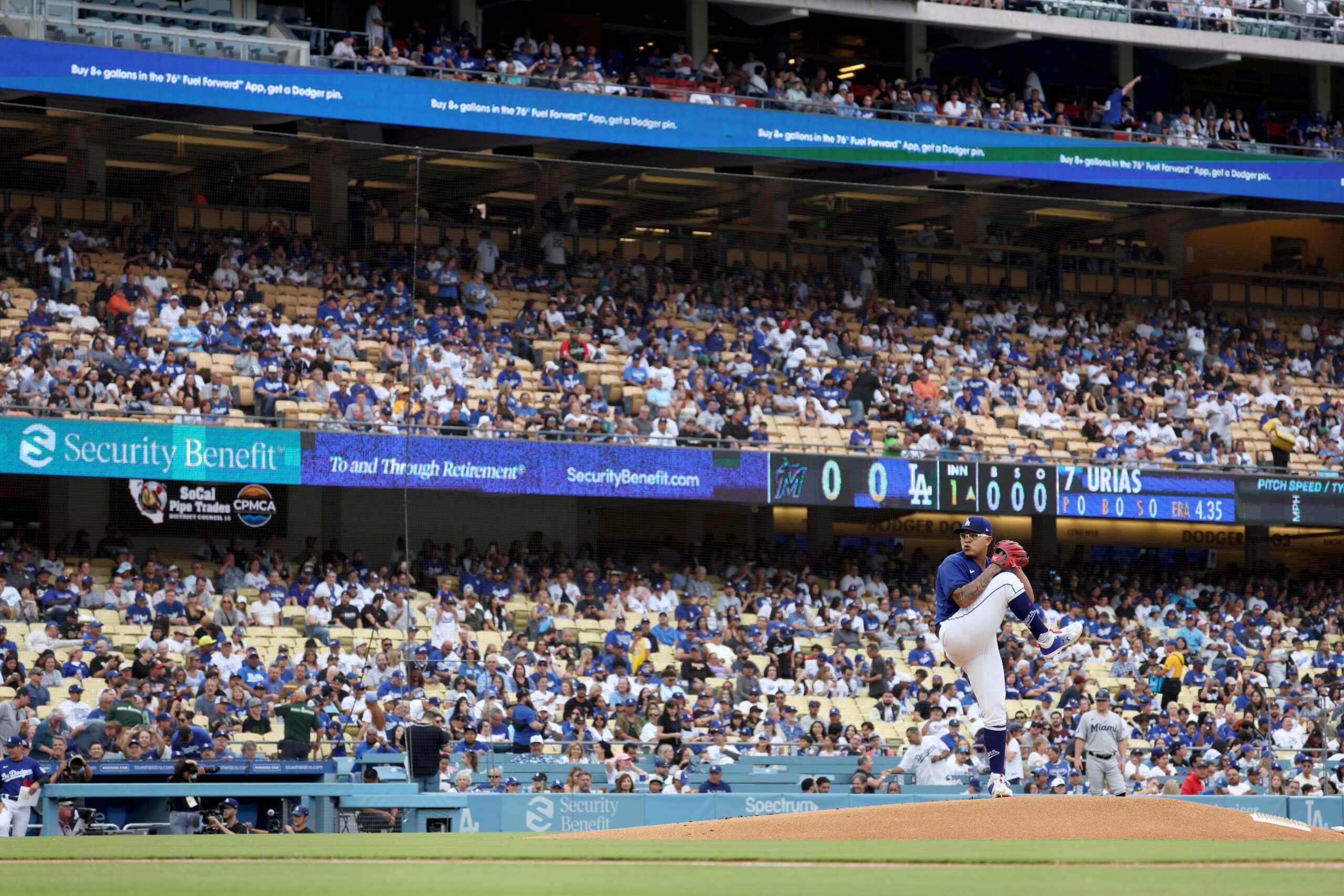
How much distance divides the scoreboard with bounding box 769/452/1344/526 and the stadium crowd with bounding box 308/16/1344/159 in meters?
6.77

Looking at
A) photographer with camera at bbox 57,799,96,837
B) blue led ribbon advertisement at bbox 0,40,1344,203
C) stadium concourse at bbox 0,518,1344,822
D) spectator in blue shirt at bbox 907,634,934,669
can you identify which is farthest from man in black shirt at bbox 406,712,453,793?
blue led ribbon advertisement at bbox 0,40,1344,203

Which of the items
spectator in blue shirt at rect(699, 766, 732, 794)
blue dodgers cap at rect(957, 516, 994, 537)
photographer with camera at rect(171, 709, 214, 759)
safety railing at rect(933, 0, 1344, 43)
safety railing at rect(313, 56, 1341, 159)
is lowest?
spectator in blue shirt at rect(699, 766, 732, 794)

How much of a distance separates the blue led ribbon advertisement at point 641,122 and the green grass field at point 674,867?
1634 centimetres

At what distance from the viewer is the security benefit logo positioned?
77.9 ft

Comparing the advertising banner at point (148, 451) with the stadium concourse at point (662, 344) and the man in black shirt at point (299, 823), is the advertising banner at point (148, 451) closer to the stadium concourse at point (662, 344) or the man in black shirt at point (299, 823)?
the stadium concourse at point (662, 344)

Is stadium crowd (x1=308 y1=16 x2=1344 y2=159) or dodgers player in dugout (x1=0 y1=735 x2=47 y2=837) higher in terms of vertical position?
stadium crowd (x1=308 y1=16 x2=1344 y2=159)

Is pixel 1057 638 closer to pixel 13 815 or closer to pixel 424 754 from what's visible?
pixel 424 754

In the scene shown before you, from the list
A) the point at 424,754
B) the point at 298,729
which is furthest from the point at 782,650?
the point at 298,729

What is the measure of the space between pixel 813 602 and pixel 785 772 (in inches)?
276

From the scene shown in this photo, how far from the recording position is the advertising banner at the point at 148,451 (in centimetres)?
2228

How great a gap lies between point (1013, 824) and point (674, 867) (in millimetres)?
3094

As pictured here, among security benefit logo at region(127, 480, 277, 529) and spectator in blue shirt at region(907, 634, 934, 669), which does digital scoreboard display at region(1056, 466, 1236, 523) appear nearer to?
spectator in blue shirt at region(907, 634, 934, 669)

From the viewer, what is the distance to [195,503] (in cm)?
2391

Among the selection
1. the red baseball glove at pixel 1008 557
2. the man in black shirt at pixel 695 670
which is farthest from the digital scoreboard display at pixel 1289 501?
the red baseball glove at pixel 1008 557
